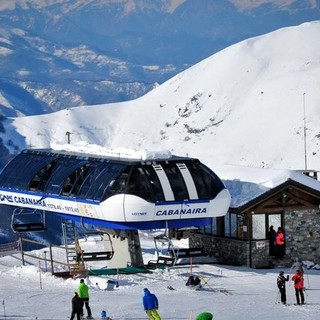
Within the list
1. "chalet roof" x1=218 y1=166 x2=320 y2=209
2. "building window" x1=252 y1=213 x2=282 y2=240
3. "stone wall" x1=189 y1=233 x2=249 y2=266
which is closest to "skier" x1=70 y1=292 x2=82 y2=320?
"stone wall" x1=189 y1=233 x2=249 y2=266

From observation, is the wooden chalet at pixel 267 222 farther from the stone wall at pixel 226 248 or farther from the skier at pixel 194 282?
the skier at pixel 194 282

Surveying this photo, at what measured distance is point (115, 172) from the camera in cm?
4253

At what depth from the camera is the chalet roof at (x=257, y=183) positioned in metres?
45.1

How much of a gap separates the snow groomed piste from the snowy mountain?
335ft

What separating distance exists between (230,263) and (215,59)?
15597 cm

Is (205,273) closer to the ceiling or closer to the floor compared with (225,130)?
closer to the floor

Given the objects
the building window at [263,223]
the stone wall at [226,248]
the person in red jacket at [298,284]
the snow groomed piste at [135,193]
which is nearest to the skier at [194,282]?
the snow groomed piste at [135,193]

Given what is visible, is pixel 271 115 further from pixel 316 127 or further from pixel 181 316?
pixel 181 316

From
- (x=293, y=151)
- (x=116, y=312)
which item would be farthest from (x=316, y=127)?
(x=116, y=312)

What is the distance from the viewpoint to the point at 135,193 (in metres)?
41.5

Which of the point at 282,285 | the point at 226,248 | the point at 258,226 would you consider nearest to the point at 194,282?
the point at 282,285

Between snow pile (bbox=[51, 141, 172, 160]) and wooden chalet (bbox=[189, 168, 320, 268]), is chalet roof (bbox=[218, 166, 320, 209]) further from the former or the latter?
snow pile (bbox=[51, 141, 172, 160])

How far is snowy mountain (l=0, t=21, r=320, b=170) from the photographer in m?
160

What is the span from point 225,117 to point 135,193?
135 meters
